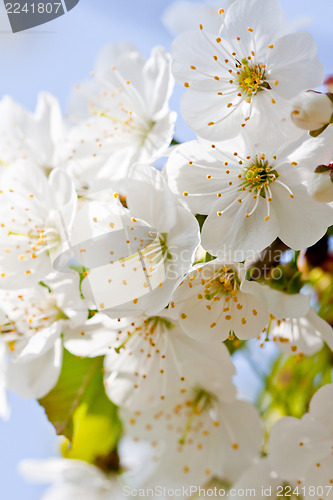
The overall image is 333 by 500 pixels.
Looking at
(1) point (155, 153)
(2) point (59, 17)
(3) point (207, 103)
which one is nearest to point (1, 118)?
(2) point (59, 17)

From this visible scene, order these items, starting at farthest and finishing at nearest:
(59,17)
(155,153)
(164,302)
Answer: (59,17) → (155,153) → (164,302)

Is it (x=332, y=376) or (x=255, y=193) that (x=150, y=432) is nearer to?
(x=332, y=376)

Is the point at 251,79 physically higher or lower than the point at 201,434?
higher

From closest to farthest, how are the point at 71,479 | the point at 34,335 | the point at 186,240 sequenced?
the point at 186,240, the point at 34,335, the point at 71,479

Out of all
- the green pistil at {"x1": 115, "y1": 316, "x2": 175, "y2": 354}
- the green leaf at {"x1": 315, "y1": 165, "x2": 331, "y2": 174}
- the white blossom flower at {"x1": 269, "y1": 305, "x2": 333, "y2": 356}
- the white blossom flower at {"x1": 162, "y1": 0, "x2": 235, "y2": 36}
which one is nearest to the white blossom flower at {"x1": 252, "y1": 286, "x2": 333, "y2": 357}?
the white blossom flower at {"x1": 269, "y1": 305, "x2": 333, "y2": 356}

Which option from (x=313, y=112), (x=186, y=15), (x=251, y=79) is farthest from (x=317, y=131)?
(x=186, y=15)

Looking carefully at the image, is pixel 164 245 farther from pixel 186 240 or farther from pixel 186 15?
pixel 186 15
